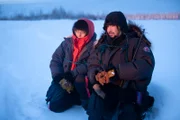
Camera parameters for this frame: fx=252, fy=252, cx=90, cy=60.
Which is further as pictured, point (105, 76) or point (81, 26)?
point (81, 26)

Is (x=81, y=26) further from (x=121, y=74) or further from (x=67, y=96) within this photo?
(x=121, y=74)

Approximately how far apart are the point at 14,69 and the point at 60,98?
220 centimetres

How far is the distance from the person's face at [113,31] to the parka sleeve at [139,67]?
0.32 m

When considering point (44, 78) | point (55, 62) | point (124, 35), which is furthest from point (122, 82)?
point (44, 78)

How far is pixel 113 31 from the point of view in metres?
2.71

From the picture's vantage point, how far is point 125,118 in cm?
243

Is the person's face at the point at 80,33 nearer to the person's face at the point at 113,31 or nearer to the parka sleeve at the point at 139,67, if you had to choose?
the person's face at the point at 113,31

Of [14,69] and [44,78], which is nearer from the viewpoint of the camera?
[44,78]

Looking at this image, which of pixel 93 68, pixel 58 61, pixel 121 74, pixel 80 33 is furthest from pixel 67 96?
pixel 121 74

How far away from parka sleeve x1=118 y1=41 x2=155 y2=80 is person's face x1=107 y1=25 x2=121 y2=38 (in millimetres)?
322

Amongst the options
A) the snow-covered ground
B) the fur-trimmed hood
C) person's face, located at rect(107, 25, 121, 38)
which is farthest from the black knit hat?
the snow-covered ground

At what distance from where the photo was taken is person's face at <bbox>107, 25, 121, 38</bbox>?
2.71 metres

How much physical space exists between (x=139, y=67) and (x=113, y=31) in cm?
51

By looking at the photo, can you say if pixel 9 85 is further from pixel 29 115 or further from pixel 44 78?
pixel 29 115
